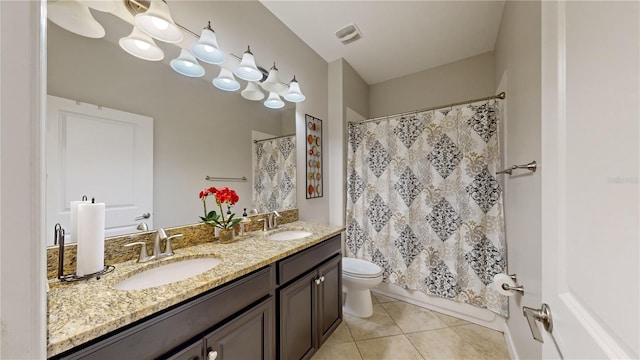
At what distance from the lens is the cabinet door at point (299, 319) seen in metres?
1.20

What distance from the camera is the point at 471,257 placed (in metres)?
1.89

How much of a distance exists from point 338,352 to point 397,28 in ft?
8.77

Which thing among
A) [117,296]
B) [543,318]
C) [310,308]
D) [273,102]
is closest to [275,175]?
[273,102]

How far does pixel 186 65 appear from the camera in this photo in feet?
4.19

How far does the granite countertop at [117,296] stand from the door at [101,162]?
0.25 m

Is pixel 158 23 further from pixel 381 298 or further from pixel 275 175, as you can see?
pixel 381 298

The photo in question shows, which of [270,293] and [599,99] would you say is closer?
[599,99]

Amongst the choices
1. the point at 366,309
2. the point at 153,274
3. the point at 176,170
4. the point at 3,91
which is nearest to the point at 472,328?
the point at 366,309

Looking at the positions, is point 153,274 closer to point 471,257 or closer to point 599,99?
point 599,99

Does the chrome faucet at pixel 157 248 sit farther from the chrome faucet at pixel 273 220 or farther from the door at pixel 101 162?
the chrome faucet at pixel 273 220

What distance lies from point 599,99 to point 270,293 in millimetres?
1268

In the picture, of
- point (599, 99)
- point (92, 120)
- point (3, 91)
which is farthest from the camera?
point (92, 120)

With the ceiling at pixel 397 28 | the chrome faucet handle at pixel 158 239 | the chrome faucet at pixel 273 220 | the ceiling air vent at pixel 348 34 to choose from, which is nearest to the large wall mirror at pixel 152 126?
the chrome faucet handle at pixel 158 239

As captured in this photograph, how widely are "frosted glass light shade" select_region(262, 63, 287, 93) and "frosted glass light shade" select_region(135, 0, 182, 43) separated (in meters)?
0.68
